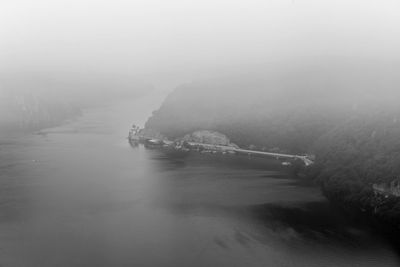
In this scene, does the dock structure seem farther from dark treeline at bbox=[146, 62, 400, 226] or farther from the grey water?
the grey water

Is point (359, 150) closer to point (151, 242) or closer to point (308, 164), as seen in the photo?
point (308, 164)

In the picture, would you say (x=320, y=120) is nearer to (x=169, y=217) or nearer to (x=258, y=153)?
(x=258, y=153)

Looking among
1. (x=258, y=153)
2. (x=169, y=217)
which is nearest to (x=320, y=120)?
(x=258, y=153)

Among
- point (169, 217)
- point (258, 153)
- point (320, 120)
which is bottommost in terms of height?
point (169, 217)

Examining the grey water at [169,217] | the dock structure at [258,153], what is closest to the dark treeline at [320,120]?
the dock structure at [258,153]

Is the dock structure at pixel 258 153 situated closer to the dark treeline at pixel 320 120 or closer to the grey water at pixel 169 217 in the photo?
the dark treeline at pixel 320 120

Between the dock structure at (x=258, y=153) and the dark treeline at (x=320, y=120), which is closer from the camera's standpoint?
the dark treeline at (x=320, y=120)

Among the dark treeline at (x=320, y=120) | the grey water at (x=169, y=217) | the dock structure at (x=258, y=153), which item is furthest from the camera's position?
the dock structure at (x=258, y=153)
